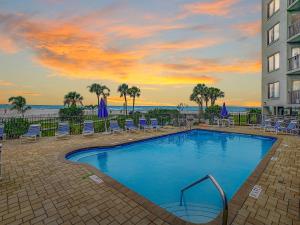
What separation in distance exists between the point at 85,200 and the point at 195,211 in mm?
2599

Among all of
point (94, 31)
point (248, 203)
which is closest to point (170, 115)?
point (94, 31)

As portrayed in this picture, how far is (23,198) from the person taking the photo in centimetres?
425

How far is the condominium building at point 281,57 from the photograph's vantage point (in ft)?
50.6

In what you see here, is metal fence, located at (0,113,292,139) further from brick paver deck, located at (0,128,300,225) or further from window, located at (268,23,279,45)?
window, located at (268,23,279,45)

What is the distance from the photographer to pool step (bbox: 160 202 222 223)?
417 cm

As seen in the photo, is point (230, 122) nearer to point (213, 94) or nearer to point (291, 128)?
point (291, 128)

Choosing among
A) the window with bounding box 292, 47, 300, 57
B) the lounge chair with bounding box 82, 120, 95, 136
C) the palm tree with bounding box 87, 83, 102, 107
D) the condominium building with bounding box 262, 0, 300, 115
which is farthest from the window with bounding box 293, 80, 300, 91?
the palm tree with bounding box 87, 83, 102, 107

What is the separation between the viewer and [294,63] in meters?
15.1

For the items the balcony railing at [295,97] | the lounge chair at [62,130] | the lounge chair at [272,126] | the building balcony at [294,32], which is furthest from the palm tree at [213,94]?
the lounge chair at [62,130]

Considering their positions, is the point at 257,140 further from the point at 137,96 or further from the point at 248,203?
the point at 137,96

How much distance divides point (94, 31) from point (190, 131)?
39.3ft

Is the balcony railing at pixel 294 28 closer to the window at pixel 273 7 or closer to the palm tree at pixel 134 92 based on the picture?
the window at pixel 273 7

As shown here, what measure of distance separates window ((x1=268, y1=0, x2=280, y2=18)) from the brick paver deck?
1760 cm

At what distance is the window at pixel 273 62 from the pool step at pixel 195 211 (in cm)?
1782
